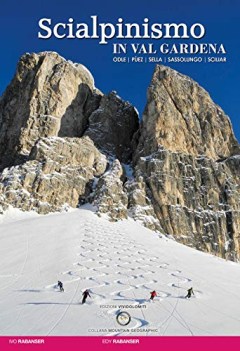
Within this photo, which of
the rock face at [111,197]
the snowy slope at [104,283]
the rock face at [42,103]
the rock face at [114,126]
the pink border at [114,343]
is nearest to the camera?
the pink border at [114,343]

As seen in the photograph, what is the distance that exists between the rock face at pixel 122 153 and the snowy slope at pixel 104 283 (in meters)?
15.3

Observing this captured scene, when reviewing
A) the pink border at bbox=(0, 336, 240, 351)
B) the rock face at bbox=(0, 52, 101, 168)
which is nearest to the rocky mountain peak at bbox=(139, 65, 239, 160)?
the rock face at bbox=(0, 52, 101, 168)

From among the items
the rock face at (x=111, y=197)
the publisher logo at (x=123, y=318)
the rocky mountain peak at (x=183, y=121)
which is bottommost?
the publisher logo at (x=123, y=318)

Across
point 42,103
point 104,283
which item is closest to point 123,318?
point 104,283

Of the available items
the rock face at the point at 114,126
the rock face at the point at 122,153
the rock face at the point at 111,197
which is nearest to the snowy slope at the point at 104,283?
the rock face at the point at 111,197

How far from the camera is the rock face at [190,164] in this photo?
8631cm

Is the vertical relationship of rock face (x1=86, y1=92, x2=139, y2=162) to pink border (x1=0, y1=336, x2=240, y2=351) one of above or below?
above

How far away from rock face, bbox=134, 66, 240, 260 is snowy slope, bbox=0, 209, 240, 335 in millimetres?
19077

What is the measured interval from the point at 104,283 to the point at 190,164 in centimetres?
6285

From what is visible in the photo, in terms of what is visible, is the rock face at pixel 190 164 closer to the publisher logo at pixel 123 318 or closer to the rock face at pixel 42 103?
the rock face at pixel 42 103

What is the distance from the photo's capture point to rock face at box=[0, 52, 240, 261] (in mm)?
85031

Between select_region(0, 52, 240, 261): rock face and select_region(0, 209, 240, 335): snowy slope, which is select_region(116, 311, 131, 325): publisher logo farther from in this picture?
Result: select_region(0, 52, 240, 261): rock face

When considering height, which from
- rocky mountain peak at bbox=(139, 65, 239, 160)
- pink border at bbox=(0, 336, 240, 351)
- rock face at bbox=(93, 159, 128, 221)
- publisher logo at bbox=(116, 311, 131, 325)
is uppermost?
rocky mountain peak at bbox=(139, 65, 239, 160)

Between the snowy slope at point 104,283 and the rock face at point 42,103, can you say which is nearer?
the snowy slope at point 104,283
